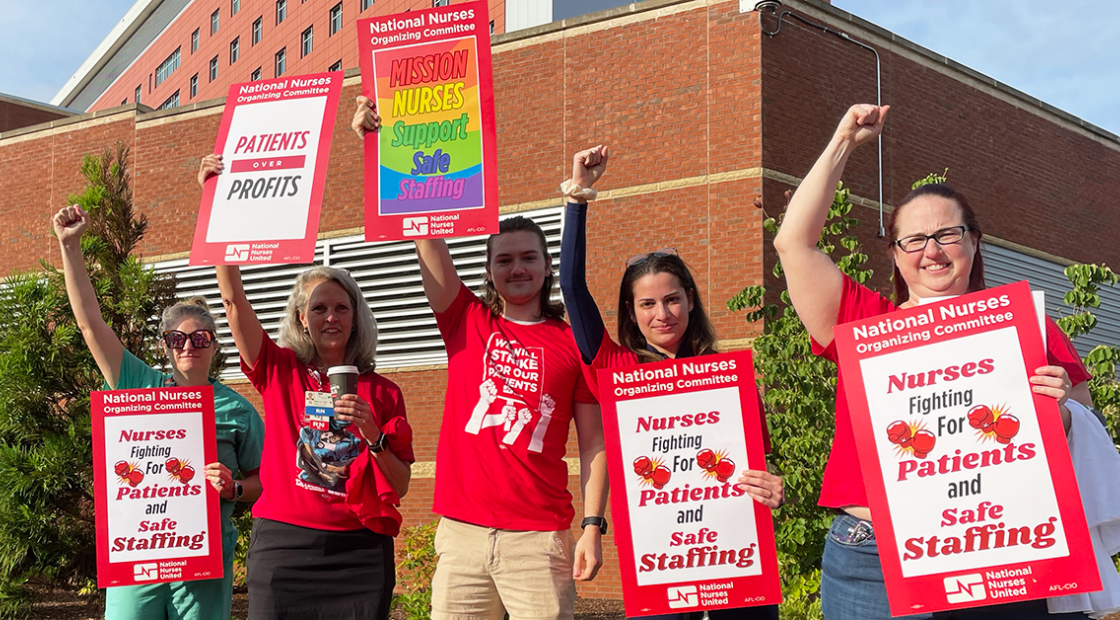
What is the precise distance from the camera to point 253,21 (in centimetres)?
5216

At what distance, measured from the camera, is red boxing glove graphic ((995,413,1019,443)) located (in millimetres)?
2604

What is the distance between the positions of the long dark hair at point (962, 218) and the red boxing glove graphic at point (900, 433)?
407mm

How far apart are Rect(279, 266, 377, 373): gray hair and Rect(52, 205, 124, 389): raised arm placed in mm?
920

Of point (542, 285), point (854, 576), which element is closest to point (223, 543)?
point (542, 285)

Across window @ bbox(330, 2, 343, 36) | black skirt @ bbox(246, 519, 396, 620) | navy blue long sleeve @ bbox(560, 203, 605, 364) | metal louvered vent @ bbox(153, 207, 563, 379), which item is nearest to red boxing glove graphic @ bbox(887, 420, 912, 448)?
navy blue long sleeve @ bbox(560, 203, 605, 364)

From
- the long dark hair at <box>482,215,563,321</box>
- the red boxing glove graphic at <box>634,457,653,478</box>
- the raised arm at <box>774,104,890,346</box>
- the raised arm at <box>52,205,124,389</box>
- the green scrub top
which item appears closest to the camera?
the raised arm at <box>774,104,890,346</box>

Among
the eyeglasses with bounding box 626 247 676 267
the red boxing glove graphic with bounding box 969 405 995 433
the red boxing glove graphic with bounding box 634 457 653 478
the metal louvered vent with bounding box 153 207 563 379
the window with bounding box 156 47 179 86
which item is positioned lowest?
the red boxing glove graphic with bounding box 969 405 995 433

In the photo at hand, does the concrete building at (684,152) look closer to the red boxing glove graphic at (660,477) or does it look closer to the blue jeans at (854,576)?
the red boxing glove graphic at (660,477)

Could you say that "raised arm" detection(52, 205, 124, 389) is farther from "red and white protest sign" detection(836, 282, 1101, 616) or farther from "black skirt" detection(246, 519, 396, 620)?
"red and white protest sign" detection(836, 282, 1101, 616)

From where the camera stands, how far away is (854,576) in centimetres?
279

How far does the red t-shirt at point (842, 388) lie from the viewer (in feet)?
9.08

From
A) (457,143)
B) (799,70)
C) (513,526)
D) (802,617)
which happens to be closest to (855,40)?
(799,70)

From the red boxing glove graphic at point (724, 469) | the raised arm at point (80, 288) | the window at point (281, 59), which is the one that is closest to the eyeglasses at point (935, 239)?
the red boxing glove graphic at point (724, 469)

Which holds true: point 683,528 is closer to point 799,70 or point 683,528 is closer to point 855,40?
point 799,70
